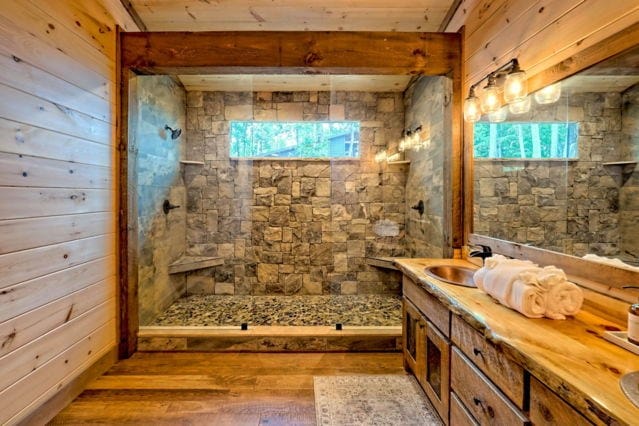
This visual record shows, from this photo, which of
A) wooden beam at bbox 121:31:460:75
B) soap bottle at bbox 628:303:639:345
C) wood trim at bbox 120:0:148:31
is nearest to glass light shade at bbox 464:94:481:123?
wooden beam at bbox 121:31:460:75

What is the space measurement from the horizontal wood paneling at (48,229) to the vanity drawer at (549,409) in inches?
86.7

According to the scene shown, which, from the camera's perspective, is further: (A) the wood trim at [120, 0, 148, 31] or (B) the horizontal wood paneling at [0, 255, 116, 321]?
(A) the wood trim at [120, 0, 148, 31]

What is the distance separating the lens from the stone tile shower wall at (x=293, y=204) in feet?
11.3

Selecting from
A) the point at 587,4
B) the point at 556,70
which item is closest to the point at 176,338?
the point at 556,70

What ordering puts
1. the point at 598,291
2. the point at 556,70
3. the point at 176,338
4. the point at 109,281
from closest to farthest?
the point at 598,291, the point at 556,70, the point at 109,281, the point at 176,338

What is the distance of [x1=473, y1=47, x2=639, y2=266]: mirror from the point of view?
115 cm

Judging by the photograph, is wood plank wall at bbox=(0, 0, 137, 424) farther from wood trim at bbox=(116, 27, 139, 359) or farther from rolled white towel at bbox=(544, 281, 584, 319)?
rolled white towel at bbox=(544, 281, 584, 319)

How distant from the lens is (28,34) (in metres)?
1.52

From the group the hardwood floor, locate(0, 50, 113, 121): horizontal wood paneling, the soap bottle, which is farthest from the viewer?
the hardwood floor

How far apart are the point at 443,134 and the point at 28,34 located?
272 centimetres

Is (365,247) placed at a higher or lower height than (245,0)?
lower

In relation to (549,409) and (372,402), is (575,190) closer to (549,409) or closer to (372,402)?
(549,409)

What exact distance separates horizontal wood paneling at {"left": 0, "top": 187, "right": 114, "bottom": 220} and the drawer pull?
2.23 meters

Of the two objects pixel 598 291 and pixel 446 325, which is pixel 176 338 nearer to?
pixel 446 325
